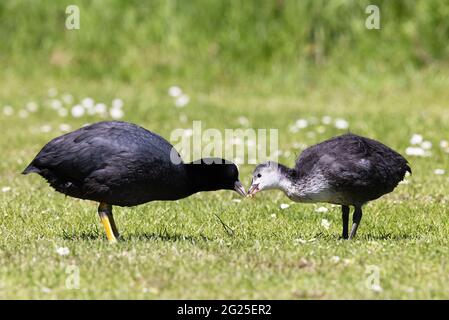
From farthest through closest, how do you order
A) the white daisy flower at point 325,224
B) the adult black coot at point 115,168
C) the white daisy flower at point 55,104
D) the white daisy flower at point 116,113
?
the white daisy flower at point 55,104 → the white daisy flower at point 116,113 → the white daisy flower at point 325,224 → the adult black coot at point 115,168

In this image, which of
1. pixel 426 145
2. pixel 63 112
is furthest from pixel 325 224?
pixel 63 112

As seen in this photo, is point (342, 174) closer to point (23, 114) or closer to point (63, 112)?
point (63, 112)

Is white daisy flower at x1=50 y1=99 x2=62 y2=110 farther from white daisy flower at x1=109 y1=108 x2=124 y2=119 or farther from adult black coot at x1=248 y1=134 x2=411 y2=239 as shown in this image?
adult black coot at x1=248 y1=134 x2=411 y2=239

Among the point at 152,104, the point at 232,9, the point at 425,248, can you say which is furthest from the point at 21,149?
the point at 425,248

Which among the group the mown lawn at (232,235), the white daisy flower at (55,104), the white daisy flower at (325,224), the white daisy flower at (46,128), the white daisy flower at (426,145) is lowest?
the white daisy flower at (325,224)

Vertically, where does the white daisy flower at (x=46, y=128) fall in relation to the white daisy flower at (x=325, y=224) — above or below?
above

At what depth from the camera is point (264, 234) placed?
7.91 m

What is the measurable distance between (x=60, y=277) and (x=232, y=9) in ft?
38.2

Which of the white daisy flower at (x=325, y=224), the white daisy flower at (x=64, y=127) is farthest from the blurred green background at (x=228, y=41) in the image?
the white daisy flower at (x=325, y=224)

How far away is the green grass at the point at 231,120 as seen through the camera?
6.07m

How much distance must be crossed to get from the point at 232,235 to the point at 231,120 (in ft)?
21.5

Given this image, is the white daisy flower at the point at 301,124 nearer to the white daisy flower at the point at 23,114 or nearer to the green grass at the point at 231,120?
the green grass at the point at 231,120

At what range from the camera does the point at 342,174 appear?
7363 mm

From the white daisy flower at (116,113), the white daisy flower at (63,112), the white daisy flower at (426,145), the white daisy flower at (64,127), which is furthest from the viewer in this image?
the white daisy flower at (63,112)
